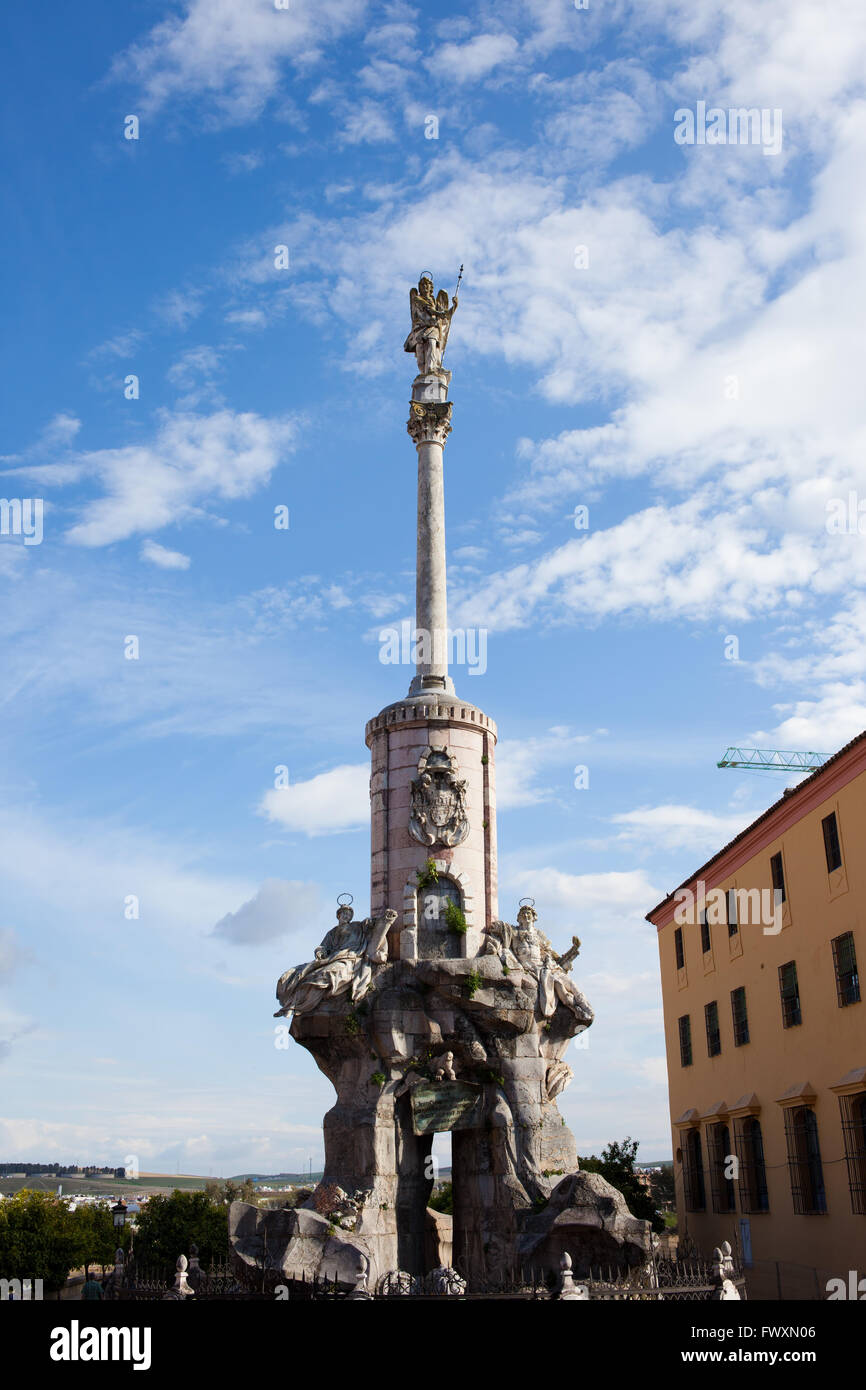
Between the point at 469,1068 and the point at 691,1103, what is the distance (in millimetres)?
15471

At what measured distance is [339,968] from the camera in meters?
25.3

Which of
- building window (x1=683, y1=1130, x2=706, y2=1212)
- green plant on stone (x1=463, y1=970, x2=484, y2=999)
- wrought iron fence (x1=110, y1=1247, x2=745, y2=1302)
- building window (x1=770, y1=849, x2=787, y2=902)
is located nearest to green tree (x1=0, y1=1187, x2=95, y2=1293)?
wrought iron fence (x1=110, y1=1247, x2=745, y2=1302)

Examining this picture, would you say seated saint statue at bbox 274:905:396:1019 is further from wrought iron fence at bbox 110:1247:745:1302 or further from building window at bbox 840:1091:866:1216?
building window at bbox 840:1091:866:1216

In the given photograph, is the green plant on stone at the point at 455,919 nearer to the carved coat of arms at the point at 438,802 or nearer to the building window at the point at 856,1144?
the carved coat of arms at the point at 438,802

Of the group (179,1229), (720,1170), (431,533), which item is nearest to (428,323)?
(431,533)

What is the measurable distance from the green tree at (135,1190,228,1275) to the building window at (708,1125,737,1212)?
1689 cm

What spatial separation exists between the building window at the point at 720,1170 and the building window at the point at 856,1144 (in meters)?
8.66

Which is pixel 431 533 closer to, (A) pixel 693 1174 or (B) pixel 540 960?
(B) pixel 540 960

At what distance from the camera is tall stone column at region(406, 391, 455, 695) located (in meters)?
29.8

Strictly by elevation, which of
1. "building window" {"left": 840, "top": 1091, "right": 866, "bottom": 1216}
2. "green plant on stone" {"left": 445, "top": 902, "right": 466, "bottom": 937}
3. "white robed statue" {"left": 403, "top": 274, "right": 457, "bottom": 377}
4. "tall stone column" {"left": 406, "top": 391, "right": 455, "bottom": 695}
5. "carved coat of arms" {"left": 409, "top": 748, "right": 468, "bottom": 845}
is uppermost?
"white robed statue" {"left": 403, "top": 274, "right": 457, "bottom": 377}

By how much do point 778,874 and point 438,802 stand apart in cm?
1038

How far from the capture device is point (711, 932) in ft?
120

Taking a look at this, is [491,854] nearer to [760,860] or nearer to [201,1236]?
[760,860]
